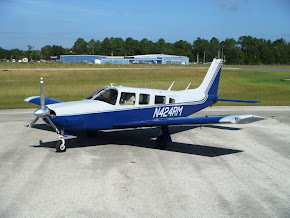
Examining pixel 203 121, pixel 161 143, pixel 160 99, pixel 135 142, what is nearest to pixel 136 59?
pixel 160 99

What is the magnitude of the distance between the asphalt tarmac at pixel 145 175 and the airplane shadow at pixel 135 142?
0.04m

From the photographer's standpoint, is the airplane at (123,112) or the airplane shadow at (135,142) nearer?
the airplane at (123,112)

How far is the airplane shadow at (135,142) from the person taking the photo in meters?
11.8

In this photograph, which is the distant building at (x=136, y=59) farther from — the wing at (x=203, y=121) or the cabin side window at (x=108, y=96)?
the wing at (x=203, y=121)

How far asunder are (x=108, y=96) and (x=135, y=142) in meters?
2.18

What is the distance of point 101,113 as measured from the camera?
37.7 feet

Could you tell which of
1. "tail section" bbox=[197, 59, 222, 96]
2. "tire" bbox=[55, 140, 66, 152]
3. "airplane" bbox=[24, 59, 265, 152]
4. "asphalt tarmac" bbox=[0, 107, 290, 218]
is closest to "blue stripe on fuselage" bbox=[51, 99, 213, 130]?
"airplane" bbox=[24, 59, 265, 152]

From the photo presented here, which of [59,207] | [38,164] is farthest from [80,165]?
[59,207]

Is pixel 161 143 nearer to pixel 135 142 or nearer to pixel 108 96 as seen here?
pixel 135 142

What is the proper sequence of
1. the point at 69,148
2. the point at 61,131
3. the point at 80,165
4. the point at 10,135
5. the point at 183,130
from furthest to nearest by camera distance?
→ the point at 183,130 → the point at 10,135 → the point at 69,148 → the point at 61,131 → the point at 80,165

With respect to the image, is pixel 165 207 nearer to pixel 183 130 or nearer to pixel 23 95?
pixel 183 130

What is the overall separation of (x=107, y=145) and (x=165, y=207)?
563 cm

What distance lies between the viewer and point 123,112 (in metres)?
12.0

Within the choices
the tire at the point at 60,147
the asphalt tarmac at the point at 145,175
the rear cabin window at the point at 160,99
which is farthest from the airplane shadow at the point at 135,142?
the rear cabin window at the point at 160,99
